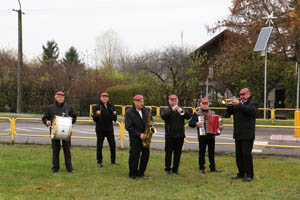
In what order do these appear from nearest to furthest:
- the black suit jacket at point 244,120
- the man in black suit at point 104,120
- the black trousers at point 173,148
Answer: the black suit jacket at point 244,120
the black trousers at point 173,148
the man in black suit at point 104,120

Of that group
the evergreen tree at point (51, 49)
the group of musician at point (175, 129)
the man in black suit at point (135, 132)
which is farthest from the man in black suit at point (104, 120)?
the evergreen tree at point (51, 49)

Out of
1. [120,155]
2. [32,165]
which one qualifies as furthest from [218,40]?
[32,165]

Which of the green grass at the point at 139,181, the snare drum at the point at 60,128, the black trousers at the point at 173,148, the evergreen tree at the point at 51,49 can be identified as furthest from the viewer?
the evergreen tree at the point at 51,49

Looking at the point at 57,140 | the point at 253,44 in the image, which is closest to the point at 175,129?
the point at 57,140

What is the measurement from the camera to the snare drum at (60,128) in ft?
28.1

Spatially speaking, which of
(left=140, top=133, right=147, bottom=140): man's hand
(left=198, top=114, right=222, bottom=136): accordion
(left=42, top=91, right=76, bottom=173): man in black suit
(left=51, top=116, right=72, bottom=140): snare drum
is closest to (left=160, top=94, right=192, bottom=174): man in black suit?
(left=198, top=114, right=222, bottom=136): accordion

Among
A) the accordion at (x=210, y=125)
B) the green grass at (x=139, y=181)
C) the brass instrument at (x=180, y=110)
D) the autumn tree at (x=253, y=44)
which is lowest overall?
the green grass at (x=139, y=181)

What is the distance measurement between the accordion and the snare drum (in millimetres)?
3109

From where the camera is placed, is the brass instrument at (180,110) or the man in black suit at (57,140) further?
the man in black suit at (57,140)

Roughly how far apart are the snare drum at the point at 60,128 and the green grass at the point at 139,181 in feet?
2.88

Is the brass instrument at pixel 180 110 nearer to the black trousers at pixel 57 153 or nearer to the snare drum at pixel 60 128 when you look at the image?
the snare drum at pixel 60 128

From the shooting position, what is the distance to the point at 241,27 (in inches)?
1260

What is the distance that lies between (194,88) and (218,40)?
14539 millimetres

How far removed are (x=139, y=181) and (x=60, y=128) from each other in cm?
221
